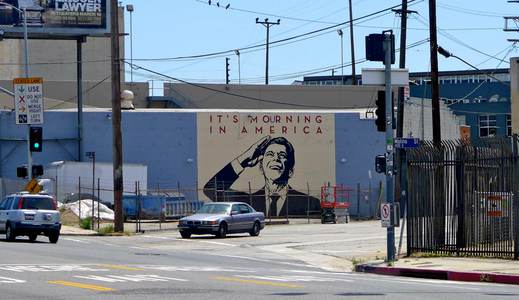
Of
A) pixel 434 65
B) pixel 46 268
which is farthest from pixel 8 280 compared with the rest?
pixel 434 65

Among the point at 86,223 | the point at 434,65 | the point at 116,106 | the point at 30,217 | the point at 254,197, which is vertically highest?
the point at 434,65

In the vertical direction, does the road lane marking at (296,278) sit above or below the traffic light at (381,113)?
below

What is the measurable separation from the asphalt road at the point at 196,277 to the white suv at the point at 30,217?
1.41 m

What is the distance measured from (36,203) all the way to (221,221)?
797 centimetres

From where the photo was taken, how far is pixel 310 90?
71.8 meters

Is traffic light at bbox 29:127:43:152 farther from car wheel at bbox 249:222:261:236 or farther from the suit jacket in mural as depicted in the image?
the suit jacket in mural

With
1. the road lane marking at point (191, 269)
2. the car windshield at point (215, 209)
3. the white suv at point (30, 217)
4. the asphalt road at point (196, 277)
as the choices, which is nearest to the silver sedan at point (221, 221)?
the car windshield at point (215, 209)

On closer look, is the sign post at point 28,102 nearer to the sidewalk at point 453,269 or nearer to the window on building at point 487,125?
the sidewalk at point 453,269

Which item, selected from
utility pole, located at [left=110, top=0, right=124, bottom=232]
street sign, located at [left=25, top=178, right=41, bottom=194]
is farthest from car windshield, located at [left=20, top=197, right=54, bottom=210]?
street sign, located at [left=25, top=178, right=41, bottom=194]

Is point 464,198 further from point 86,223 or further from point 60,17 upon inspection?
point 60,17

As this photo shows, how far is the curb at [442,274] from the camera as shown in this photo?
21.4 m

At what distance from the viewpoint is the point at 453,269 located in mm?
23406

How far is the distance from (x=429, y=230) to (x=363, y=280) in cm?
609

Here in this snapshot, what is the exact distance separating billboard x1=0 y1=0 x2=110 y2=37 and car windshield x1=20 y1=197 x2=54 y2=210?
23.0m
